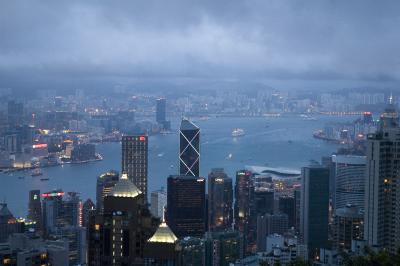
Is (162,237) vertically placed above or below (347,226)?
above

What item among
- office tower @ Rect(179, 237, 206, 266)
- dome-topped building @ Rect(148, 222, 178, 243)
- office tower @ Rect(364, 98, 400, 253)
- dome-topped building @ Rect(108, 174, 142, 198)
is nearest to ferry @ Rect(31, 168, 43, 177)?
office tower @ Rect(179, 237, 206, 266)

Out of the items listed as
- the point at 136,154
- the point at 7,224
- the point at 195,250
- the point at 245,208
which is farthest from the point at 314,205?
the point at 7,224

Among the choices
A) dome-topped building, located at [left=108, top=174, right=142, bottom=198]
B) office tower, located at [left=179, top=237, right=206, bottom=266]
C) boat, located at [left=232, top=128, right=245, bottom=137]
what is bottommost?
office tower, located at [left=179, top=237, right=206, bottom=266]

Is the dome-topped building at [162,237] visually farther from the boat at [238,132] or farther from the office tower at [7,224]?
the boat at [238,132]

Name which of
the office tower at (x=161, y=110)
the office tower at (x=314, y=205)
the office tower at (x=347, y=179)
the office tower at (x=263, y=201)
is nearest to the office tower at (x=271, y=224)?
the office tower at (x=314, y=205)

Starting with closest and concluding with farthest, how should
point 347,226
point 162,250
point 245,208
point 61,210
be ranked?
point 162,250, point 347,226, point 61,210, point 245,208

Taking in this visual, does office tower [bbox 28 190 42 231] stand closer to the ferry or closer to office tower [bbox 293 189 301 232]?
the ferry

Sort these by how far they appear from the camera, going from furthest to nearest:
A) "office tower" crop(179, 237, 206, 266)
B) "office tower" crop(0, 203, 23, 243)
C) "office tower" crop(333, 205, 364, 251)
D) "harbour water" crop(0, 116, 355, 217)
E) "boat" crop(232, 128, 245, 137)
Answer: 1. "boat" crop(232, 128, 245, 137)
2. "harbour water" crop(0, 116, 355, 217)
3. "office tower" crop(0, 203, 23, 243)
4. "office tower" crop(333, 205, 364, 251)
5. "office tower" crop(179, 237, 206, 266)

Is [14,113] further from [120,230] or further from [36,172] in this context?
[120,230]
